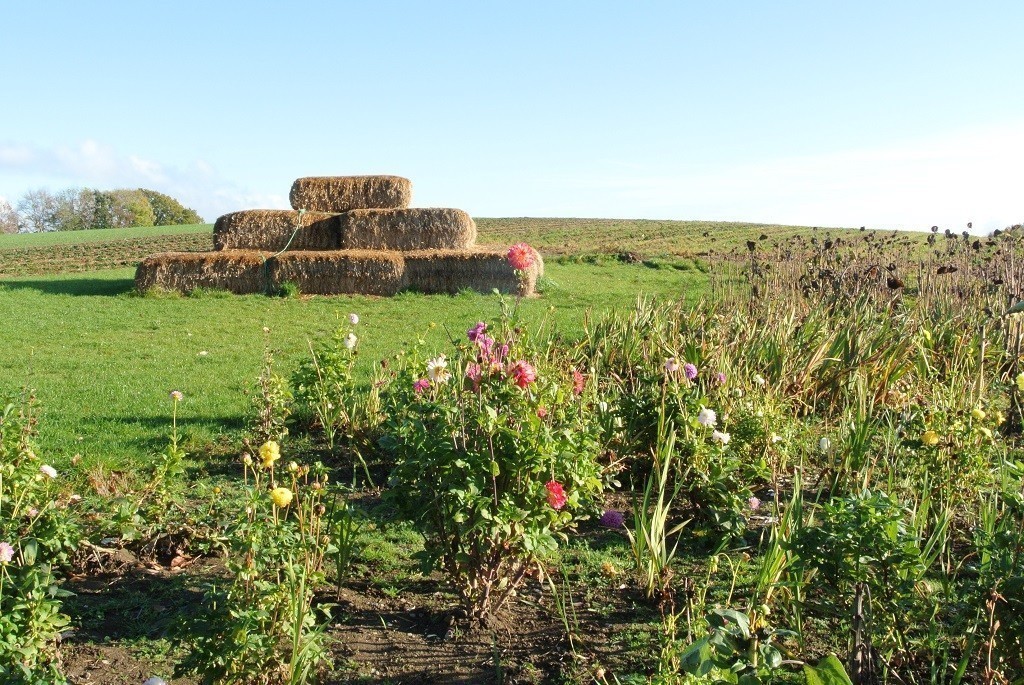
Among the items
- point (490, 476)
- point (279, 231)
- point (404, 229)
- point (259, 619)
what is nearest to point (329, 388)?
point (490, 476)

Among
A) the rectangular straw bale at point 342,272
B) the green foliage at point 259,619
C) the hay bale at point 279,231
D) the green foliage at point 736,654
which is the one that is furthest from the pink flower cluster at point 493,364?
the hay bale at point 279,231

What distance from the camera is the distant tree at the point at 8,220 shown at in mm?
57922

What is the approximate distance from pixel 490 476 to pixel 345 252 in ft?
40.8

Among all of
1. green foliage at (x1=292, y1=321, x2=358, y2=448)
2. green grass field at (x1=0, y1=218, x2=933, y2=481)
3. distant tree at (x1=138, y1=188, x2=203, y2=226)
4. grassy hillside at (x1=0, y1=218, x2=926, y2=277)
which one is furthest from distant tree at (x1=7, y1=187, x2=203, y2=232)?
green foliage at (x1=292, y1=321, x2=358, y2=448)

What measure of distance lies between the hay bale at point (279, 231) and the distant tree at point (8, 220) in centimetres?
5048

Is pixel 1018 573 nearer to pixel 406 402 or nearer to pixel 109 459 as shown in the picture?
pixel 406 402

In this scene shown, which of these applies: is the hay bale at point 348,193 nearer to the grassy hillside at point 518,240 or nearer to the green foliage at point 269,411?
the grassy hillside at point 518,240

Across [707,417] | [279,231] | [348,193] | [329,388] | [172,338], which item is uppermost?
[348,193]

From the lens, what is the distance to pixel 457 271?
1469 cm

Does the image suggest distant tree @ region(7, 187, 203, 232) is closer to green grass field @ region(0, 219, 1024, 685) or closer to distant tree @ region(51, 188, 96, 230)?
distant tree @ region(51, 188, 96, 230)

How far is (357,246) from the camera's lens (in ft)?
52.7

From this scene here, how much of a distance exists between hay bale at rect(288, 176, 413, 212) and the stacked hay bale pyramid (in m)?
0.02

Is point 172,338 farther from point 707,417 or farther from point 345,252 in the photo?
point 707,417

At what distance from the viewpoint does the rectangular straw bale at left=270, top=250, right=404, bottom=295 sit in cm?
1455
